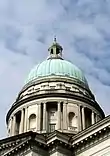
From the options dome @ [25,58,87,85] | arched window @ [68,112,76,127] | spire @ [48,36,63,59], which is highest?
spire @ [48,36,63,59]

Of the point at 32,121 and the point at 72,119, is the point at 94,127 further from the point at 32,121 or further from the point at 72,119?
the point at 32,121

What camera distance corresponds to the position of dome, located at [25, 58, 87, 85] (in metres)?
47.8

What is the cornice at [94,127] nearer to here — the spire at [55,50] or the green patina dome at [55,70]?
the green patina dome at [55,70]

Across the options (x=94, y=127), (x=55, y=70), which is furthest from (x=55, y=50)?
(x=94, y=127)

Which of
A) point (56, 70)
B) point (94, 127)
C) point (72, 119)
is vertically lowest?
point (94, 127)

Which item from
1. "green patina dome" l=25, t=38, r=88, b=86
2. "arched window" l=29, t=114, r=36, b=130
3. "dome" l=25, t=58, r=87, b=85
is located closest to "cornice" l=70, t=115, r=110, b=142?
"arched window" l=29, t=114, r=36, b=130

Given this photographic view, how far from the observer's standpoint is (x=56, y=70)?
157 feet

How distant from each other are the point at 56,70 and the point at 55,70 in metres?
0.13

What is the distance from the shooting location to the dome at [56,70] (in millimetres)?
47812

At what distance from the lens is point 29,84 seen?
1892 inches

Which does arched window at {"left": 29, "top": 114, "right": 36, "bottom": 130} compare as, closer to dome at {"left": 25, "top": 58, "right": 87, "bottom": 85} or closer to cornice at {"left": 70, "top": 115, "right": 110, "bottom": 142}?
dome at {"left": 25, "top": 58, "right": 87, "bottom": 85}

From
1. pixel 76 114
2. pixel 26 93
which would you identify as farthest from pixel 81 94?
pixel 26 93

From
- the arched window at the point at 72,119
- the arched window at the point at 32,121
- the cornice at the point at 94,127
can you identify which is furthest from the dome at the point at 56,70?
the cornice at the point at 94,127

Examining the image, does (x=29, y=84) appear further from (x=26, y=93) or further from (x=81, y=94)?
(x=81, y=94)
